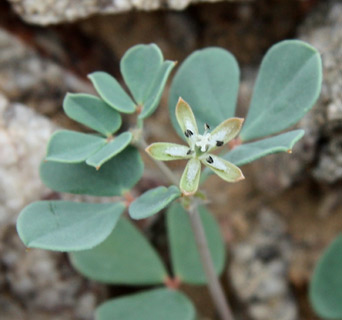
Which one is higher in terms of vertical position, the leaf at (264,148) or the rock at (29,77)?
the rock at (29,77)

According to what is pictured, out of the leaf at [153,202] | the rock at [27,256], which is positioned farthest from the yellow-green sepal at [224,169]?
the rock at [27,256]

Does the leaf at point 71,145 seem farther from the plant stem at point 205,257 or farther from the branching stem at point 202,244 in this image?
the plant stem at point 205,257

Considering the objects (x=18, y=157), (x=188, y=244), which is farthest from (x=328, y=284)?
(x=18, y=157)

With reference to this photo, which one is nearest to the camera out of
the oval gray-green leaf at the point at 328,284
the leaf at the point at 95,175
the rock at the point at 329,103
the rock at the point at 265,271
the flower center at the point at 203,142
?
the flower center at the point at 203,142

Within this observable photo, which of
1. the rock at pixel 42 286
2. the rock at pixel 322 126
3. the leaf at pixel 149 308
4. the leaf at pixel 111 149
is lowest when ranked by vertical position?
the leaf at pixel 149 308

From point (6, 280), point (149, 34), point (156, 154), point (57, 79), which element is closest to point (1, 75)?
point (57, 79)

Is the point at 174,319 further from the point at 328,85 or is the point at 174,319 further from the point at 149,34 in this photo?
the point at 149,34

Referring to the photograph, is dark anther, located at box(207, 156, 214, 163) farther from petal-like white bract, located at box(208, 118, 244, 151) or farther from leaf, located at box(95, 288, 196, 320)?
leaf, located at box(95, 288, 196, 320)
